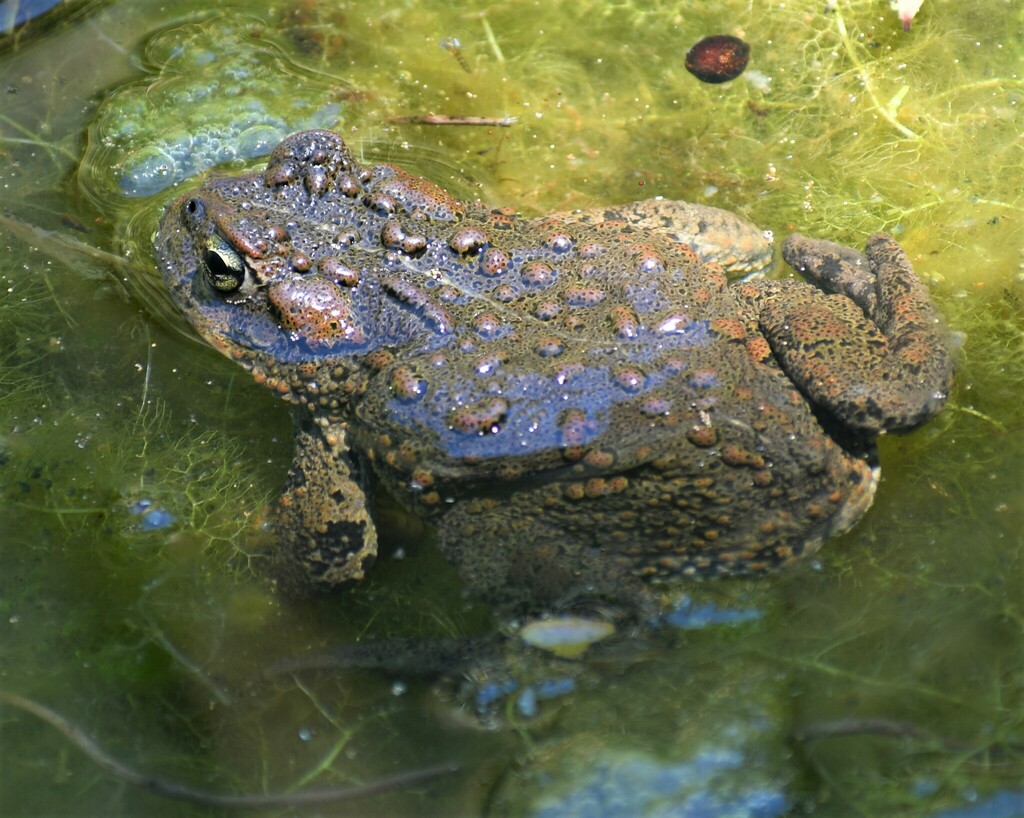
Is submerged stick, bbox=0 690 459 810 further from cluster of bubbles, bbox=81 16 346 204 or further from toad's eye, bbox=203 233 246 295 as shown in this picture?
cluster of bubbles, bbox=81 16 346 204

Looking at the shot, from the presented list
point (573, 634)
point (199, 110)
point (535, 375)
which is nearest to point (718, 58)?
point (535, 375)

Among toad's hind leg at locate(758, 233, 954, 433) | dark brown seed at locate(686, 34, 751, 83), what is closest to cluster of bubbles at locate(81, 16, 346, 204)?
dark brown seed at locate(686, 34, 751, 83)

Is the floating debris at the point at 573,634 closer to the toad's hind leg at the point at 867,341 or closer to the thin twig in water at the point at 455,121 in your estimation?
the toad's hind leg at the point at 867,341

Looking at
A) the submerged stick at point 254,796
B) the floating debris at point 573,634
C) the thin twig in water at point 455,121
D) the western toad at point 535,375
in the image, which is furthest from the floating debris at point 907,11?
the submerged stick at point 254,796

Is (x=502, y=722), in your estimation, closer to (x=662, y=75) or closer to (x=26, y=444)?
(x=26, y=444)

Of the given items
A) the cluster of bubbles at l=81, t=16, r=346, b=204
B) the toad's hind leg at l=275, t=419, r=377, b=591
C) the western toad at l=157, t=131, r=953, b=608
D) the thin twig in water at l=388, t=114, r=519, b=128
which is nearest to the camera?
the western toad at l=157, t=131, r=953, b=608

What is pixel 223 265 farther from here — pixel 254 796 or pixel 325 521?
pixel 254 796
